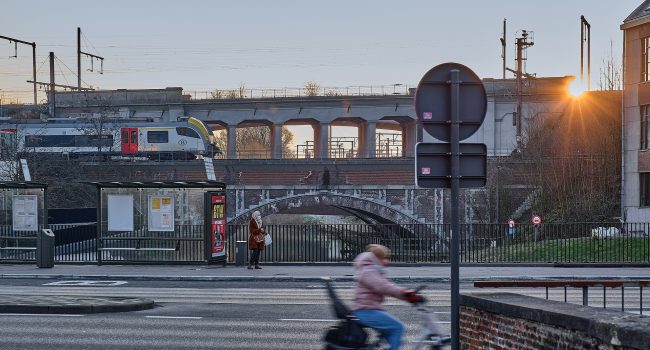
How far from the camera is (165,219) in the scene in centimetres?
2734

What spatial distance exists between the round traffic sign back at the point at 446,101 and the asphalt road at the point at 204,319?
16.3 feet

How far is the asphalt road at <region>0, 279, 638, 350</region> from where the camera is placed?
1358 centimetres

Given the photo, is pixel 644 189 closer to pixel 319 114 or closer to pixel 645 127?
pixel 645 127

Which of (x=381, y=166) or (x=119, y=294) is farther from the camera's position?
(x=381, y=166)

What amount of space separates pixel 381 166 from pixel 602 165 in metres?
16.9

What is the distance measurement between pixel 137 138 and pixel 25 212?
39.5m

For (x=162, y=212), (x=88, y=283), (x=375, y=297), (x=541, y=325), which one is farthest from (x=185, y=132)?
(x=541, y=325)

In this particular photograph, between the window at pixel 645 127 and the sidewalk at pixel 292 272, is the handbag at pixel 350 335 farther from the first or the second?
the window at pixel 645 127

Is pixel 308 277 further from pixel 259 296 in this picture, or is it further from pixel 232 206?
pixel 232 206

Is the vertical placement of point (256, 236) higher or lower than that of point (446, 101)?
lower

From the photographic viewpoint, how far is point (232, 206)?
5750 cm

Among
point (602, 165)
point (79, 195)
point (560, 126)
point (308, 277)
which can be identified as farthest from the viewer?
point (79, 195)

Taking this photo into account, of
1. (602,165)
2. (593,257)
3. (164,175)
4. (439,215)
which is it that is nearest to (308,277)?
(593,257)

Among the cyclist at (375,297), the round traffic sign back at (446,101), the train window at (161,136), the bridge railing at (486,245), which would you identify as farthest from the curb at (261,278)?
the train window at (161,136)
